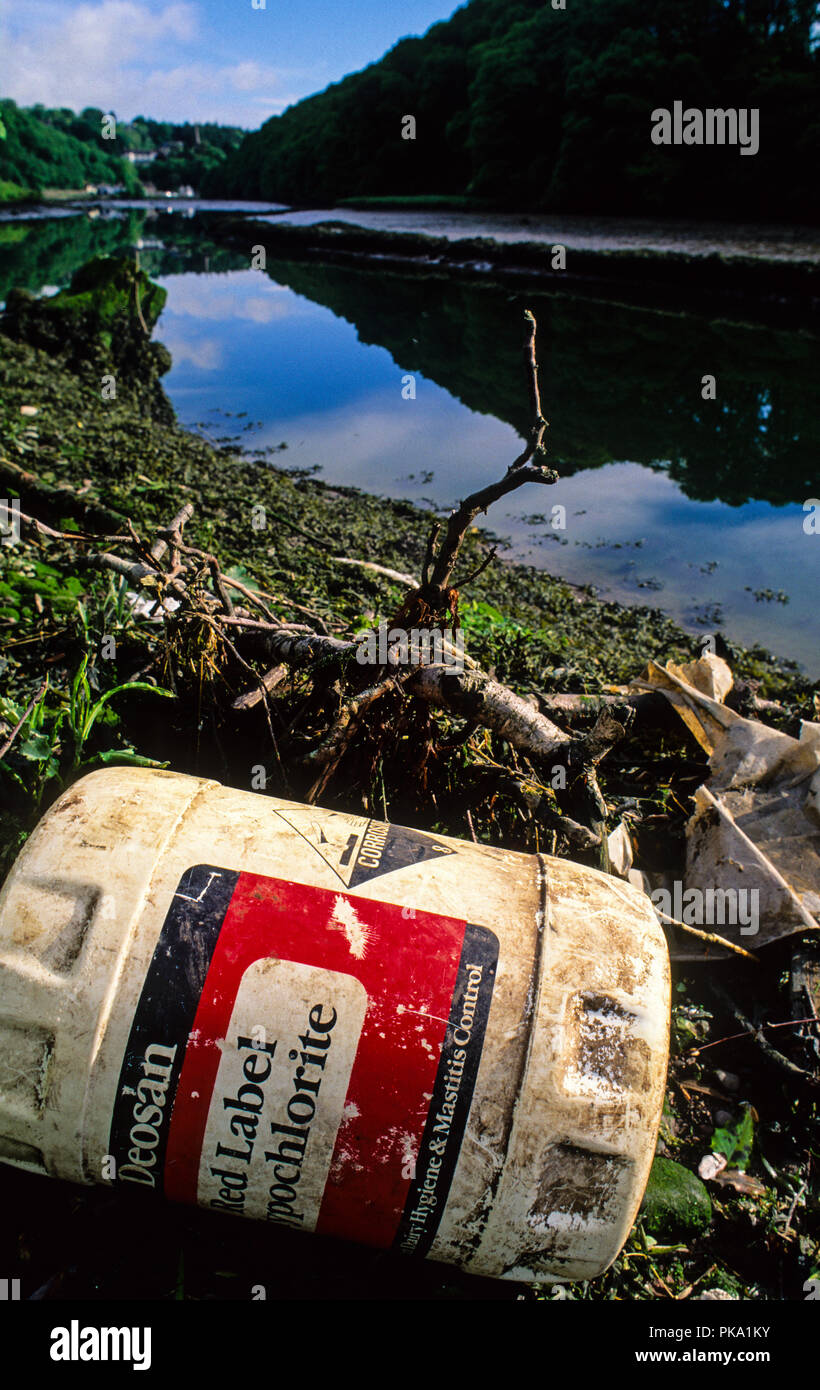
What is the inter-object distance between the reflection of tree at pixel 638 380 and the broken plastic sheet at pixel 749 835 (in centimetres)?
669

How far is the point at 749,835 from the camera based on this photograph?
293cm

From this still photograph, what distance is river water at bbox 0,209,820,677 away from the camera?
760cm

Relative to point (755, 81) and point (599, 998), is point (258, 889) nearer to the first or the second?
point (599, 998)

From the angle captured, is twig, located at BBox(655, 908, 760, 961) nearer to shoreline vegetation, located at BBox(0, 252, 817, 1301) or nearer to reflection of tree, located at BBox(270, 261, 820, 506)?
shoreline vegetation, located at BBox(0, 252, 817, 1301)

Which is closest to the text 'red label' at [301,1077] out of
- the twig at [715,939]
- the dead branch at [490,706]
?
the dead branch at [490,706]

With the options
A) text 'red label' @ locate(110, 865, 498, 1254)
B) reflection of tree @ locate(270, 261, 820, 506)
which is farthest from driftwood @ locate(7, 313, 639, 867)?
reflection of tree @ locate(270, 261, 820, 506)

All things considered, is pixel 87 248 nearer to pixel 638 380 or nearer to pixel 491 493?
pixel 638 380

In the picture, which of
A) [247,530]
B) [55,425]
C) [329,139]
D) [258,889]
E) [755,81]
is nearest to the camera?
[258,889]

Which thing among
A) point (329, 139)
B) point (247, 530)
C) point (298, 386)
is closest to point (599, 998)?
point (247, 530)

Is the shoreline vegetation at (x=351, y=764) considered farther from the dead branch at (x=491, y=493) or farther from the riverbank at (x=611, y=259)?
the riverbank at (x=611, y=259)
